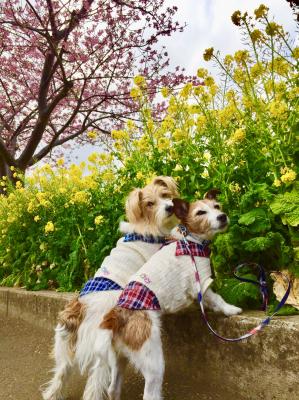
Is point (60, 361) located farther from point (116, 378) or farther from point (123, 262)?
point (123, 262)

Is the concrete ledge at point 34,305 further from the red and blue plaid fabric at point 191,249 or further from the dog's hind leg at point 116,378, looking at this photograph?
the red and blue plaid fabric at point 191,249

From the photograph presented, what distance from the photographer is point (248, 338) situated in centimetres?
265

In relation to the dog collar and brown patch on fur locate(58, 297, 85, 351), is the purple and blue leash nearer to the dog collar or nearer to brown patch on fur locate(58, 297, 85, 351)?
the dog collar

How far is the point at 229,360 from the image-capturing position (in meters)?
2.75

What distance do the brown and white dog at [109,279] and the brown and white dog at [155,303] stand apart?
133 mm

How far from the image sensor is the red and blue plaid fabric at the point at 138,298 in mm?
2525

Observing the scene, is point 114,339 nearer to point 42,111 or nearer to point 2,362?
point 2,362

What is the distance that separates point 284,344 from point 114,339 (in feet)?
3.14

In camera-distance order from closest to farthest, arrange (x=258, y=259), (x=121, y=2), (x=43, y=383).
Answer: (x=258, y=259) < (x=43, y=383) < (x=121, y=2)

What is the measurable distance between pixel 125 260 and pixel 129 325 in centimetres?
66

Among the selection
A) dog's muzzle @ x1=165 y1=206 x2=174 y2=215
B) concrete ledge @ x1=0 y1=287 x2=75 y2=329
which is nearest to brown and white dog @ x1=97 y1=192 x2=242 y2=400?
dog's muzzle @ x1=165 y1=206 x2=174 y2=215

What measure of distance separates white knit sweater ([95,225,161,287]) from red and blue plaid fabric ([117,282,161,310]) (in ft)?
1.10

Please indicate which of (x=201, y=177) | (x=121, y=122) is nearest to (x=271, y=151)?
(x=201, y=177)

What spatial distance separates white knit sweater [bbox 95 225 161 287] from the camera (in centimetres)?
297
